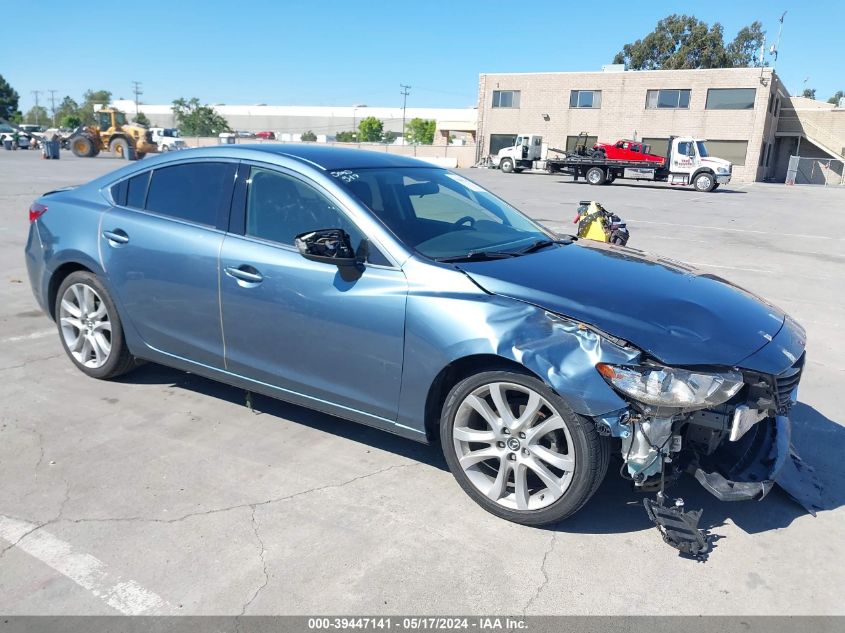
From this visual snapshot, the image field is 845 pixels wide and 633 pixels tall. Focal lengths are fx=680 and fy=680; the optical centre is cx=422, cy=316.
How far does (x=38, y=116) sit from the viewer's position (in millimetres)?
138625

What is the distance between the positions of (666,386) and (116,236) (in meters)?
3.47

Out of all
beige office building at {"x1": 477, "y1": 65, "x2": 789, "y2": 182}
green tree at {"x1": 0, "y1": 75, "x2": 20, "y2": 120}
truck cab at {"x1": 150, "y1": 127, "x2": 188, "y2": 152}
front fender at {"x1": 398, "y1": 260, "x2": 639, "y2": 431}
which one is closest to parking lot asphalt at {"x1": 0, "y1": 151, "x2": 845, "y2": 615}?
front fender at {"x1": 398, "y1": 260, "x2": 639, "y2": 431}

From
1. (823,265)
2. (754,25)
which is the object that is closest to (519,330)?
(823,265)

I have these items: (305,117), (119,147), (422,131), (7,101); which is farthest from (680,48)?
(7,101)

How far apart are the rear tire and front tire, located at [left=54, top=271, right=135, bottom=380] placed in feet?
110

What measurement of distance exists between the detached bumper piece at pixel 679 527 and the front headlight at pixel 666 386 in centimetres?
49

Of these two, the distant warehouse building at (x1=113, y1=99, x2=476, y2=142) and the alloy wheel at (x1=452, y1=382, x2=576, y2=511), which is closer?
the alloy wheel at (x1=452, y1=382, x2=576, y2=511)

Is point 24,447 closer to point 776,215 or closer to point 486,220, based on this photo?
point 486,220

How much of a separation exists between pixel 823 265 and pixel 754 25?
8298 centimetres

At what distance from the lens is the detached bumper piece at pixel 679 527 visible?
296cm

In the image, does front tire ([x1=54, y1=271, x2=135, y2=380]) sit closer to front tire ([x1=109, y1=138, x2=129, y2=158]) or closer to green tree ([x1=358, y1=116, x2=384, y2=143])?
front tire ([x1=109, y1=138, x2=129, y2=158])

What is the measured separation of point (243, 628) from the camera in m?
2.48

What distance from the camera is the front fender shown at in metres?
2.88

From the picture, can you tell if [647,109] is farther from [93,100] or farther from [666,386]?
[93,100]
